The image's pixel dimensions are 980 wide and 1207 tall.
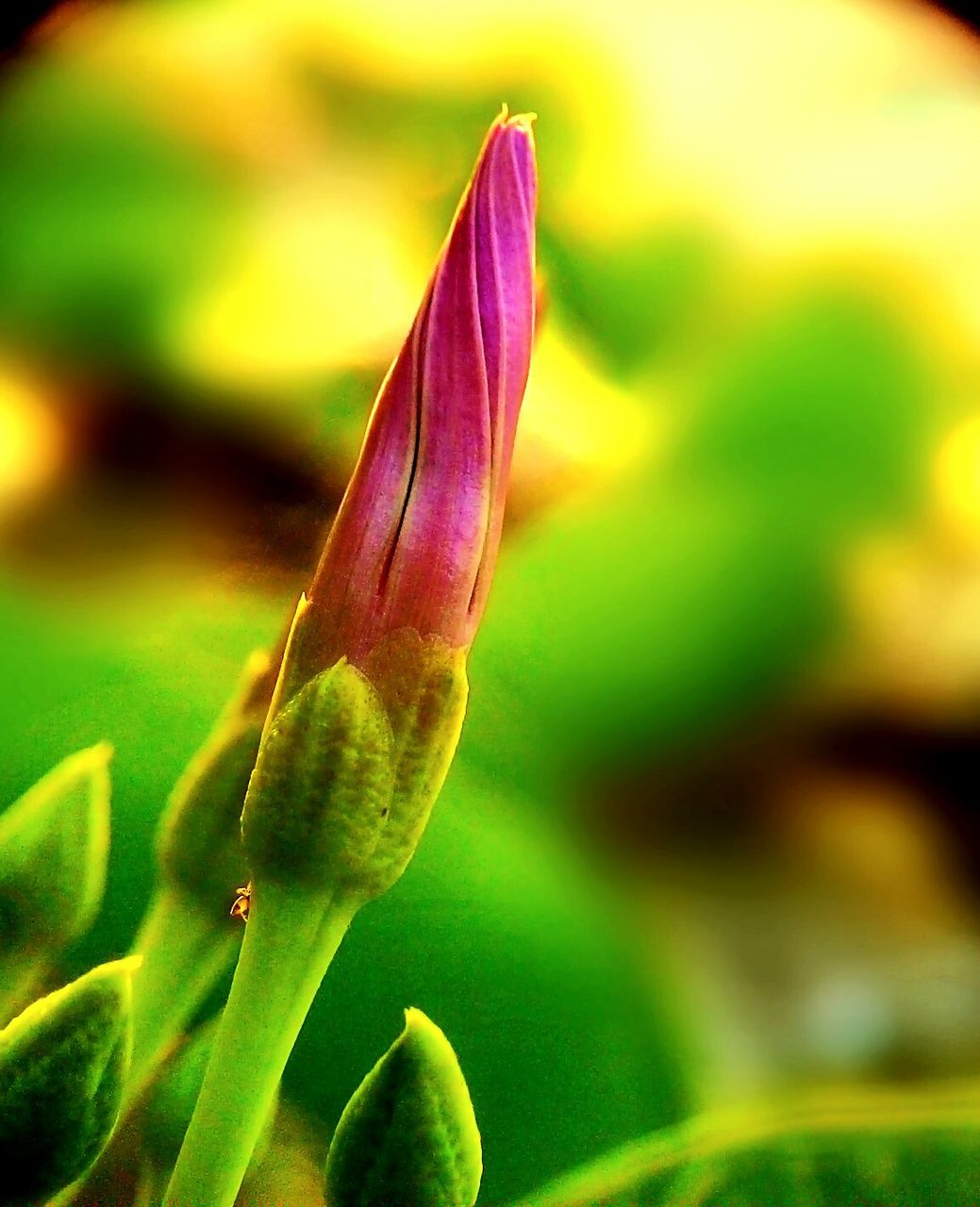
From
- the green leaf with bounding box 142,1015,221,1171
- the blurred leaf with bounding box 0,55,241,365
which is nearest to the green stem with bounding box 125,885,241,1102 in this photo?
the green leaf with bounding box 142,1015,221,1171

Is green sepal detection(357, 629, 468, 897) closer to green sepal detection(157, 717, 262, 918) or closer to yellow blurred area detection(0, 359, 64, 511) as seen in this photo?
green sepal detection(157, 717, 262, 918)

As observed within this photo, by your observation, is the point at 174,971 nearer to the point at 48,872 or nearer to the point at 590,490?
the point at 48,872

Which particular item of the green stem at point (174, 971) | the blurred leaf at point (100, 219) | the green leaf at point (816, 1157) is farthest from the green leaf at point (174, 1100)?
the blurred leaf at point (100, 219)

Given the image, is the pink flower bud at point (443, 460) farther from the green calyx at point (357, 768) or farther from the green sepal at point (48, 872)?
the green sepal at point (48, 872)

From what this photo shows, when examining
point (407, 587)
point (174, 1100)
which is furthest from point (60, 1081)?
point (407, 587)

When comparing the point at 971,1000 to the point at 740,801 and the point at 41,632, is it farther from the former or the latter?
the point at 41,632

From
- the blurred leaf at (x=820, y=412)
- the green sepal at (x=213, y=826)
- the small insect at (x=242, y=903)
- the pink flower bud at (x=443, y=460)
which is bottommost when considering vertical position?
the small insect at (x=242, y=903)
